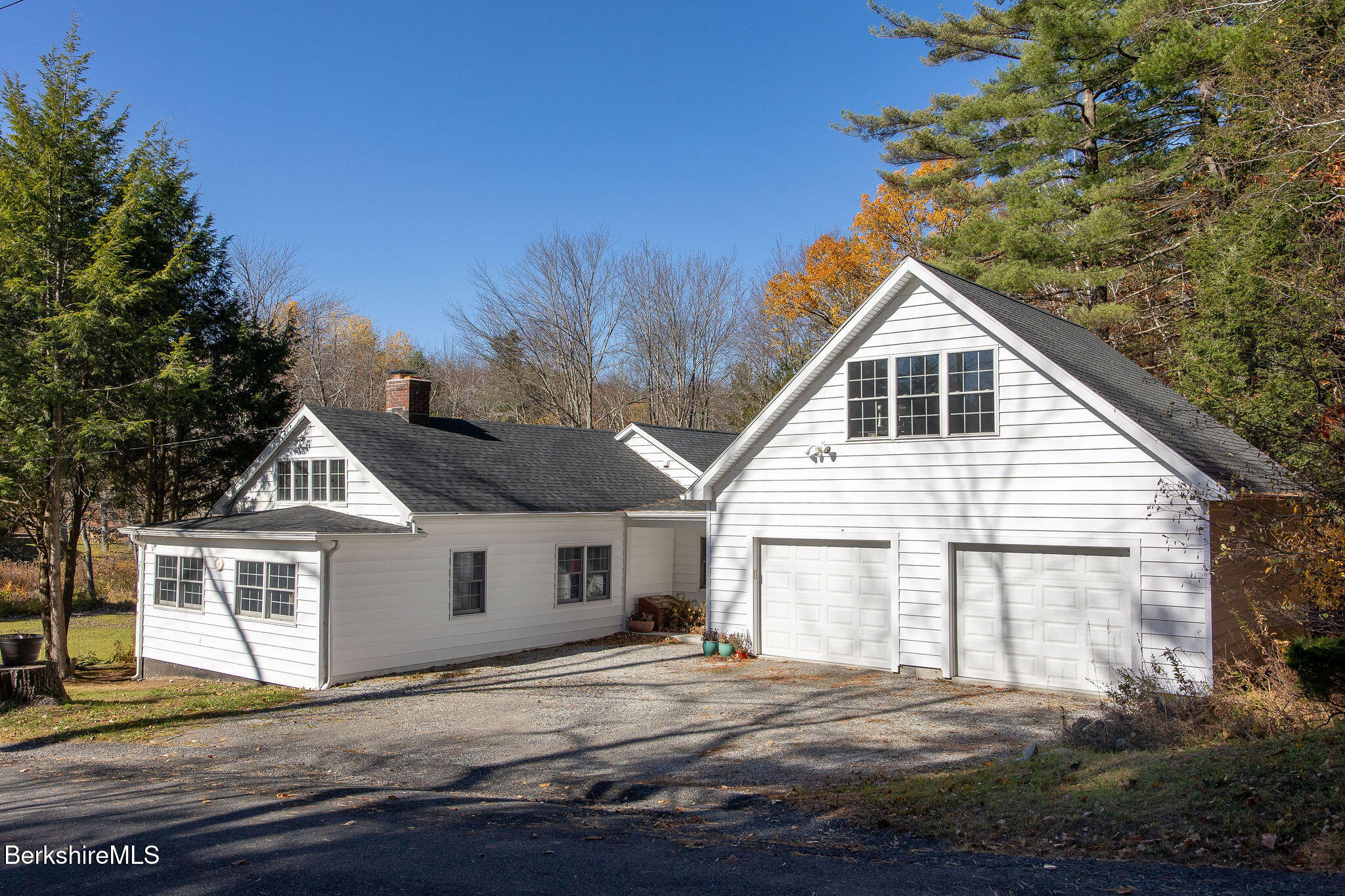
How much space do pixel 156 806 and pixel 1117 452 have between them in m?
12.2

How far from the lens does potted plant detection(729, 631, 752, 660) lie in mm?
15688

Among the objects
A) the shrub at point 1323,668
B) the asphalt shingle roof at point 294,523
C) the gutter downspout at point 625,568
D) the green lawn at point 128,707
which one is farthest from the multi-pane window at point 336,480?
the shrub at point 1323,668

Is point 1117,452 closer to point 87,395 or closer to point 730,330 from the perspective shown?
point 87,395

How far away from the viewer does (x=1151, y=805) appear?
633cm

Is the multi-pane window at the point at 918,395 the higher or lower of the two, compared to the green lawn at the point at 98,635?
higher

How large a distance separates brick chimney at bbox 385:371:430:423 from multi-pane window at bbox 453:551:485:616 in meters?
4.34

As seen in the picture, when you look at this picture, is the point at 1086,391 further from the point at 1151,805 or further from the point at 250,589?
the point at 250,589

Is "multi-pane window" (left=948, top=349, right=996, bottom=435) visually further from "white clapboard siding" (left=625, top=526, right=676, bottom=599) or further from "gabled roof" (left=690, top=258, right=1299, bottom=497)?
"white clapboard siding" (left=625, top=526, right=676, bottom=599)

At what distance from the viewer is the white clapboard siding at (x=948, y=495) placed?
11453 millimetres

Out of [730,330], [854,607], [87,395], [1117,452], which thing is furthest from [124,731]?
[730,330]

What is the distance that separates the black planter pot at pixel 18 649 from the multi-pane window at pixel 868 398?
14.8 metres

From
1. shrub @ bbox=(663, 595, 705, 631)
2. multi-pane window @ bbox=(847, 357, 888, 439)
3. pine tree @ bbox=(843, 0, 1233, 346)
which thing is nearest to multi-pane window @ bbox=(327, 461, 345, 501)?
shrub @ bbox=(663, 595, 705, 631)

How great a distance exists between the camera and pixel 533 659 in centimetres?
1638

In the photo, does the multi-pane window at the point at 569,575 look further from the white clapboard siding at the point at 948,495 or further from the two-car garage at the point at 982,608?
the two-car garage at the point at 982,608
